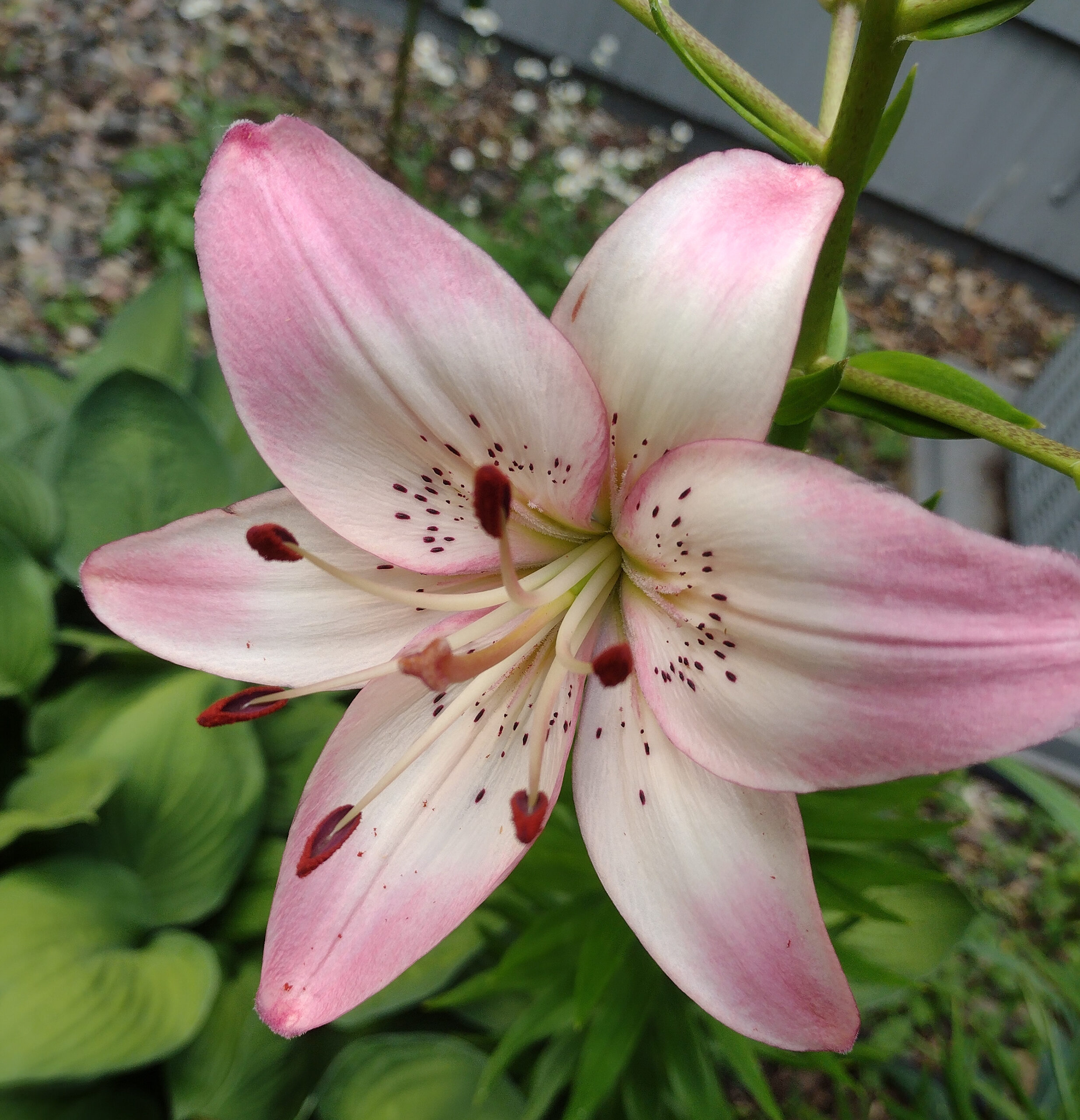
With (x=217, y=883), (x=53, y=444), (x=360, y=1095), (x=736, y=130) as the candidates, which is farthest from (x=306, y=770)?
(x=736, y=130)

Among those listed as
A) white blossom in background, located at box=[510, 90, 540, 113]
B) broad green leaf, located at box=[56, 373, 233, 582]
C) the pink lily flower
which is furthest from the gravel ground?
the pink lily flower

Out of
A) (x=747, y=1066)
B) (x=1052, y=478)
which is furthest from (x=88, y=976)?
(x=1052, y=478)

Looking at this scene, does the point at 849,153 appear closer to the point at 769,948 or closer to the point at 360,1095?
the point at 769,948

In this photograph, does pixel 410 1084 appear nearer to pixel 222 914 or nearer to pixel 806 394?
pixel 222 914

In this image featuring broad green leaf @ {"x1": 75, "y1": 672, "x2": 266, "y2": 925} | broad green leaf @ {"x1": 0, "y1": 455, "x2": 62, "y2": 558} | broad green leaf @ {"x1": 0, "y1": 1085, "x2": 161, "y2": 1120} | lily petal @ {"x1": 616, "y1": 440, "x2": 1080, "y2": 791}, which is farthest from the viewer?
broad green leaf @ {"x1": 0, "y1": 455, "x2": 62, "y2": 558}

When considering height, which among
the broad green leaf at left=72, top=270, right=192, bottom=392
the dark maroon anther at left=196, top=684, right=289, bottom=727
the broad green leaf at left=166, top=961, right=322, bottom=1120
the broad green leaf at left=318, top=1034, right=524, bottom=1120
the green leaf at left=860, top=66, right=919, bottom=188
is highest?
the green leaf at left=860, top=66, right=919, bottom=188

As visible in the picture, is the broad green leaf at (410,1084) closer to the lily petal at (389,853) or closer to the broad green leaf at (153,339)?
the lily petal at (389,853)

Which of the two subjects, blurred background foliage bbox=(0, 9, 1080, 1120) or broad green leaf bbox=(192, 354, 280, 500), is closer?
blurred background foliage bbox=(0, 9, 1080, 1120)

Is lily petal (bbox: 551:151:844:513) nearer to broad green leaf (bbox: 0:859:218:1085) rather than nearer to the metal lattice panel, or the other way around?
broad green leaf (bbox: 0:859:218:1085)
